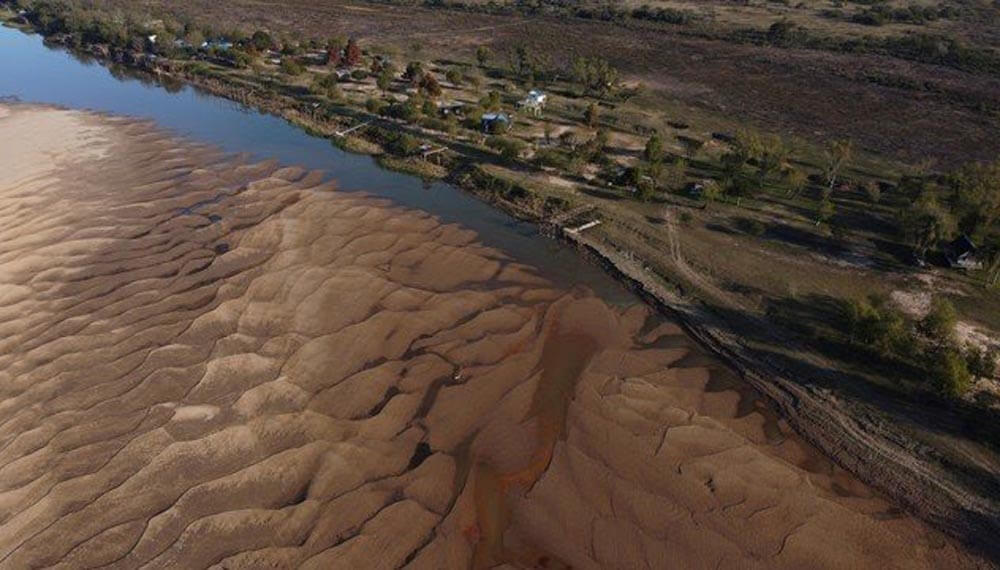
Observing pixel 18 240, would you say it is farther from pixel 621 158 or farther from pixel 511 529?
pixel 621 158

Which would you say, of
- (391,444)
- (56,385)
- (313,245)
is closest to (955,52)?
(313,245)

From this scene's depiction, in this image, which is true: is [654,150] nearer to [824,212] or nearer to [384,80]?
[824,212]

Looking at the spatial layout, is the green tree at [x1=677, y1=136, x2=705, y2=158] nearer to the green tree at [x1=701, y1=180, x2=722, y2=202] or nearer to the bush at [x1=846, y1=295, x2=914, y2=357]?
the green tree at [x1=701, y1=180, x2=722, y2=202]

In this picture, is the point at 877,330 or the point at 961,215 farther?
the point at 961,215

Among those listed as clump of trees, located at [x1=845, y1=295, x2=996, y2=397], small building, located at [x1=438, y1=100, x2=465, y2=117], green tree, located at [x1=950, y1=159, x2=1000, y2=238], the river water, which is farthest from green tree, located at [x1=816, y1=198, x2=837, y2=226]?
small building, located at [x1=438, y1=100, x2=465, y2=117]

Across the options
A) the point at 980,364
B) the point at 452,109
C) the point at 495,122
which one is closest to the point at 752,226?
the point at 980,364

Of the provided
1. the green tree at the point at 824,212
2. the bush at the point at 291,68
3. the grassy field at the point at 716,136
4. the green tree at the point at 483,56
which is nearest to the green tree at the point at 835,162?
the grassy field at the point at 716,136

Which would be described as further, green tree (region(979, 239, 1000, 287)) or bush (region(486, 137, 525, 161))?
bush (region(486, 137, 525, 161))
